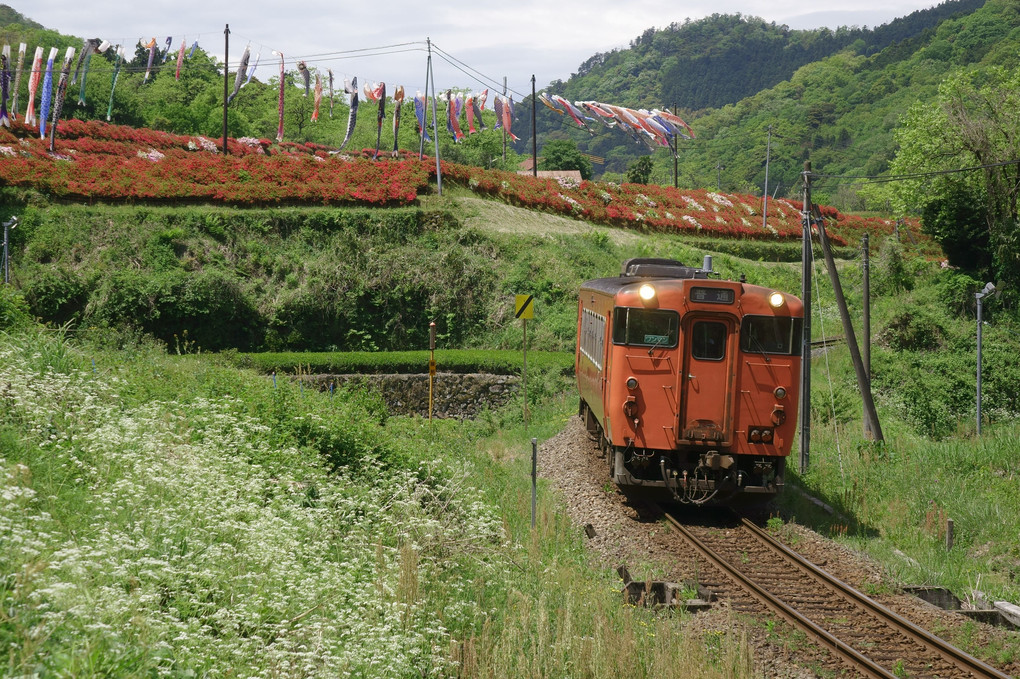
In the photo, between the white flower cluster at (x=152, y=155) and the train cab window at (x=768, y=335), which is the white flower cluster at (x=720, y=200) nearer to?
the white flower cluster at (x=152, y=155)

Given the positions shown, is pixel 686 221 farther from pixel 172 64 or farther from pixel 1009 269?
pixel 172 64

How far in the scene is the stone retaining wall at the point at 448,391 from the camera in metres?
25.8

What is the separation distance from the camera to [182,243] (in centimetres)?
2978

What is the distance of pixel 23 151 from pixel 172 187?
21.5 ft

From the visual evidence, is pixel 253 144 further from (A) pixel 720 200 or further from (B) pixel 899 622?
(B) pixel 899 622

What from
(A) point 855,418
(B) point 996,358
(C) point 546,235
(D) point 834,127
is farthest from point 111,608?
(D) point 834,127

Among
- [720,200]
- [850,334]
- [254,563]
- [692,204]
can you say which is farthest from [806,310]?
→ [720,200]

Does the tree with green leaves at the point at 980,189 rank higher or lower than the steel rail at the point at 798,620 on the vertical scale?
higher

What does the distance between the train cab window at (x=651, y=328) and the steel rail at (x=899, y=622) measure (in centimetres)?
319

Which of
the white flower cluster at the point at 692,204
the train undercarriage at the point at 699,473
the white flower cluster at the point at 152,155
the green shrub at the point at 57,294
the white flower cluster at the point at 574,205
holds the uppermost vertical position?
the white flower cluster at the point at 152,155

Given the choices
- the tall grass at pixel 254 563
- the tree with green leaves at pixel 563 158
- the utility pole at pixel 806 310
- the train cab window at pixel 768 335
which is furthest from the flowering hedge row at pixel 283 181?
the tree with green leaves at pixel 563 158

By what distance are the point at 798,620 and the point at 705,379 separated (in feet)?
14.5

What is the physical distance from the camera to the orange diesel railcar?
42.2 ft

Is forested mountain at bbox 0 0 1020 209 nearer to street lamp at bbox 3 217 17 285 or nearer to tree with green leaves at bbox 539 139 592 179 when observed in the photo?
tree with green leaves at bbox 539 139 592 179
